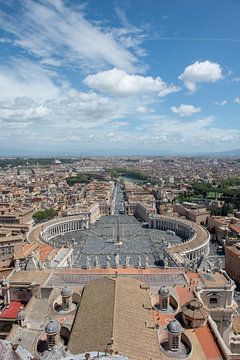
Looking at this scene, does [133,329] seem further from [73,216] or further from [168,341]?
[73,216]

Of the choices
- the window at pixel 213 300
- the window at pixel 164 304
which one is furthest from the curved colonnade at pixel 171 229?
the window at pixel 164 304

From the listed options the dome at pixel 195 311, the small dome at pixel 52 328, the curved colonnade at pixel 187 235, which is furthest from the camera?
the curved colonnade at pixel 187 235

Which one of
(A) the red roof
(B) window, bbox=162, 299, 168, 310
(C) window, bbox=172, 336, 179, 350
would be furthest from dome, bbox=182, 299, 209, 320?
(A) the red roof

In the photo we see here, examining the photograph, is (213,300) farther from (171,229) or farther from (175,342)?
(171,229)

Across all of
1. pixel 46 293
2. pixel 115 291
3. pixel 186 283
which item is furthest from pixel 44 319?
pixel 186 283

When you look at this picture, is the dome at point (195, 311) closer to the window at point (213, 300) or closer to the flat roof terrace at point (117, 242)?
the window at point (213, 300)

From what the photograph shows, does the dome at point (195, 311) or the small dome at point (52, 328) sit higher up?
the small dome at point (52, 328)

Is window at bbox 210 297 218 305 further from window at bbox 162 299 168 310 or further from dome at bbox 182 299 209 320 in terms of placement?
dome at bbox 182 299 209 320
